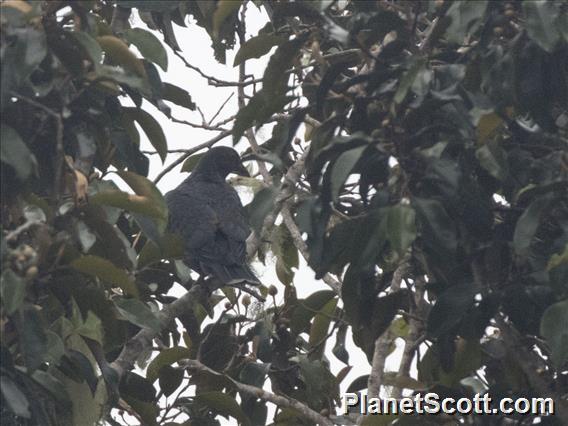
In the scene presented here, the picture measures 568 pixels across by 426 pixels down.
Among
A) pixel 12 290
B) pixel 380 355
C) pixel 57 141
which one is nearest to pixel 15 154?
pixel 57 141

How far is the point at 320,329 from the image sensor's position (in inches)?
213

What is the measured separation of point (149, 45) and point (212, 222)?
2.67 m

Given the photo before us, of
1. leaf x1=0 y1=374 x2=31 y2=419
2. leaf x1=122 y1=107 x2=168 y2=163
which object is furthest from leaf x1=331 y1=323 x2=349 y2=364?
leaf x1=0 y1=374 x2=31 y2=419

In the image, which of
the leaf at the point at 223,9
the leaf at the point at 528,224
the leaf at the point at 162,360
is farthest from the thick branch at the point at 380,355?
the leaf at the point at 223,9

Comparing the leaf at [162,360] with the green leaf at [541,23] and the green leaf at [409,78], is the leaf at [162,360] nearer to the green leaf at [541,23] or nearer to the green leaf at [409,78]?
the green leaf at [409,78]

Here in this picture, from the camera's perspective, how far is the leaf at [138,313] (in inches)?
169

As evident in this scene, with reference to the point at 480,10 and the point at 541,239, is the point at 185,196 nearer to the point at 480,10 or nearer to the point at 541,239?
the point at 541,239

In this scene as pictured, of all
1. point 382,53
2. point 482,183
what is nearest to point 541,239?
point 482,183

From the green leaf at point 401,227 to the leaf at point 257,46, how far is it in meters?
1.04

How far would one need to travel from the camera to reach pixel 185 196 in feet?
24.1

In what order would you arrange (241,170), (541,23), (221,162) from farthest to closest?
(241,170) < (221,162) < (541,23)

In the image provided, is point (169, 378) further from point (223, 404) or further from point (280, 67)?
point (280, 67)

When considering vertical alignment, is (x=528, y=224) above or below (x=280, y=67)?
below

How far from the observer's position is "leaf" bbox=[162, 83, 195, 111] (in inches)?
193
